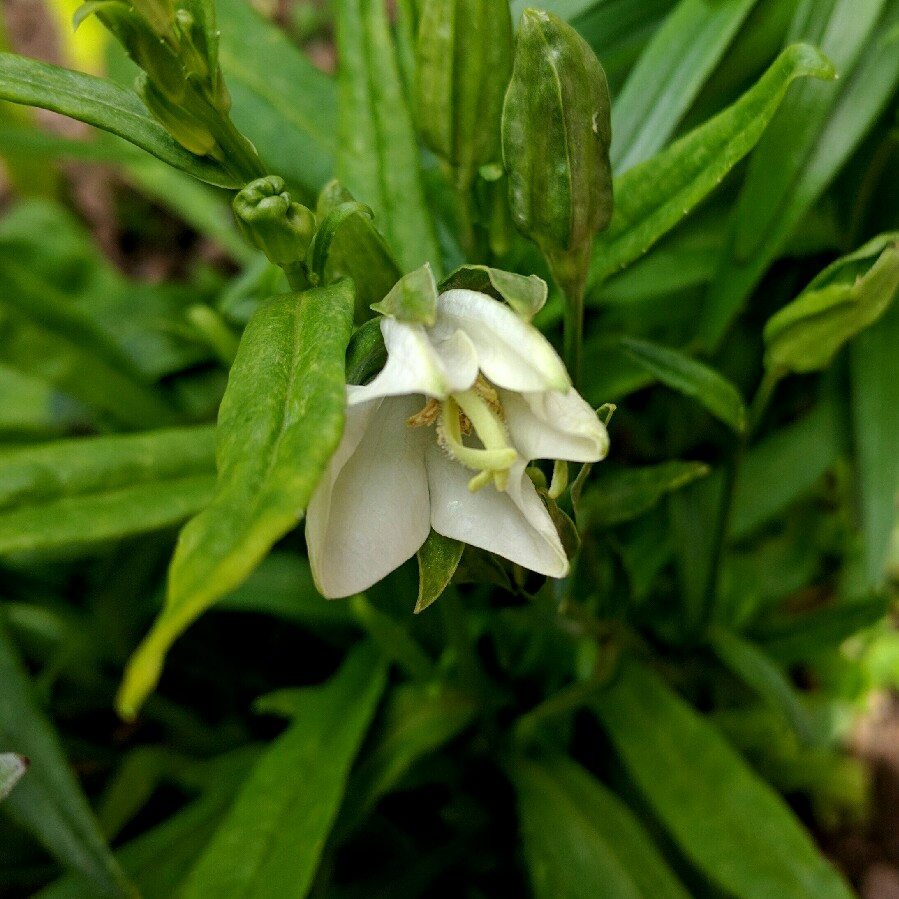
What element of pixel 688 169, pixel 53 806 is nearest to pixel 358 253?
pixel 688 169

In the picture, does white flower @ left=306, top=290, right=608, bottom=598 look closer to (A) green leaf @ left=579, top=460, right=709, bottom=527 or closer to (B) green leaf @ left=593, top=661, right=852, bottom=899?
(A) green leaf @ left=579, top=460, right=709, bottom=527

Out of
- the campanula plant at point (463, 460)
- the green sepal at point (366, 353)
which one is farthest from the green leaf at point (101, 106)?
the green sepal at point (366, 353)

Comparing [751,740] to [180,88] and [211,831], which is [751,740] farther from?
[180,88]

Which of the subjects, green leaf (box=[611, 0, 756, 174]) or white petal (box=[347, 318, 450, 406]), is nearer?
white petal (box=[347, 318, 450, 406])

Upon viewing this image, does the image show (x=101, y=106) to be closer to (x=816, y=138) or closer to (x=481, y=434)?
(x=481, y=434)

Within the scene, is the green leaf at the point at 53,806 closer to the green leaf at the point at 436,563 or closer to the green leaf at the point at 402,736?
the green leaf at the point at 402,736

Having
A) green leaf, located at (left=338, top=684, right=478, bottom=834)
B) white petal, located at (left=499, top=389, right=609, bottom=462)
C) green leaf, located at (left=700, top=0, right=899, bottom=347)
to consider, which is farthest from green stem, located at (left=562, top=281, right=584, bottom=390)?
green leaf, located at (left=338, top=684, right=478, bottom=834)

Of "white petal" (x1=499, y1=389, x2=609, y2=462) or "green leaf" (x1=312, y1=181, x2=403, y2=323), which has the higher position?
"green leaf" (x1=312, y1=181, x2=403, y2=323)

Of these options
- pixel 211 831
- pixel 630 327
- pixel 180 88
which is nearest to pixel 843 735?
pixel 630 327
